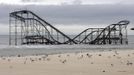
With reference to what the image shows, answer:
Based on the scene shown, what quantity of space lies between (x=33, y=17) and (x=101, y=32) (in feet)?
54.9

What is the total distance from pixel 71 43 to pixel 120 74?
7425 centimetres

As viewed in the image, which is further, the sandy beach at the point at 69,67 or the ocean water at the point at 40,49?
the ocean water at the point at 40,49

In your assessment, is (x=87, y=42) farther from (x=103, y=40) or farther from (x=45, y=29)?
(x=45, y=29)

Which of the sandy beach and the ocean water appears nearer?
the sandy beach

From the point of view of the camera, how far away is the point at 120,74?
47.6 ft

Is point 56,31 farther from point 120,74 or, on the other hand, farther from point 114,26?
point 120,74

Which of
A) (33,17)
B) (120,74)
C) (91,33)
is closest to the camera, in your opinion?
(120,74)

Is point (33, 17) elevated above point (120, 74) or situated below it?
above

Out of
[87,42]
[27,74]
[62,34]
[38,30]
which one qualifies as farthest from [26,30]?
[27,74]

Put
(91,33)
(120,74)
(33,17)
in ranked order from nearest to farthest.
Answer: (120,74), (33,17), (91,33)

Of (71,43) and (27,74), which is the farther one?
(71,43)

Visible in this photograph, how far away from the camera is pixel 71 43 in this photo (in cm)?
8875

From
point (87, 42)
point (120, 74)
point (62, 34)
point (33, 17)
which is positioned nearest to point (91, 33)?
point (87, 42)

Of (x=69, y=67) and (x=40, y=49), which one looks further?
(x=40, y=49)
